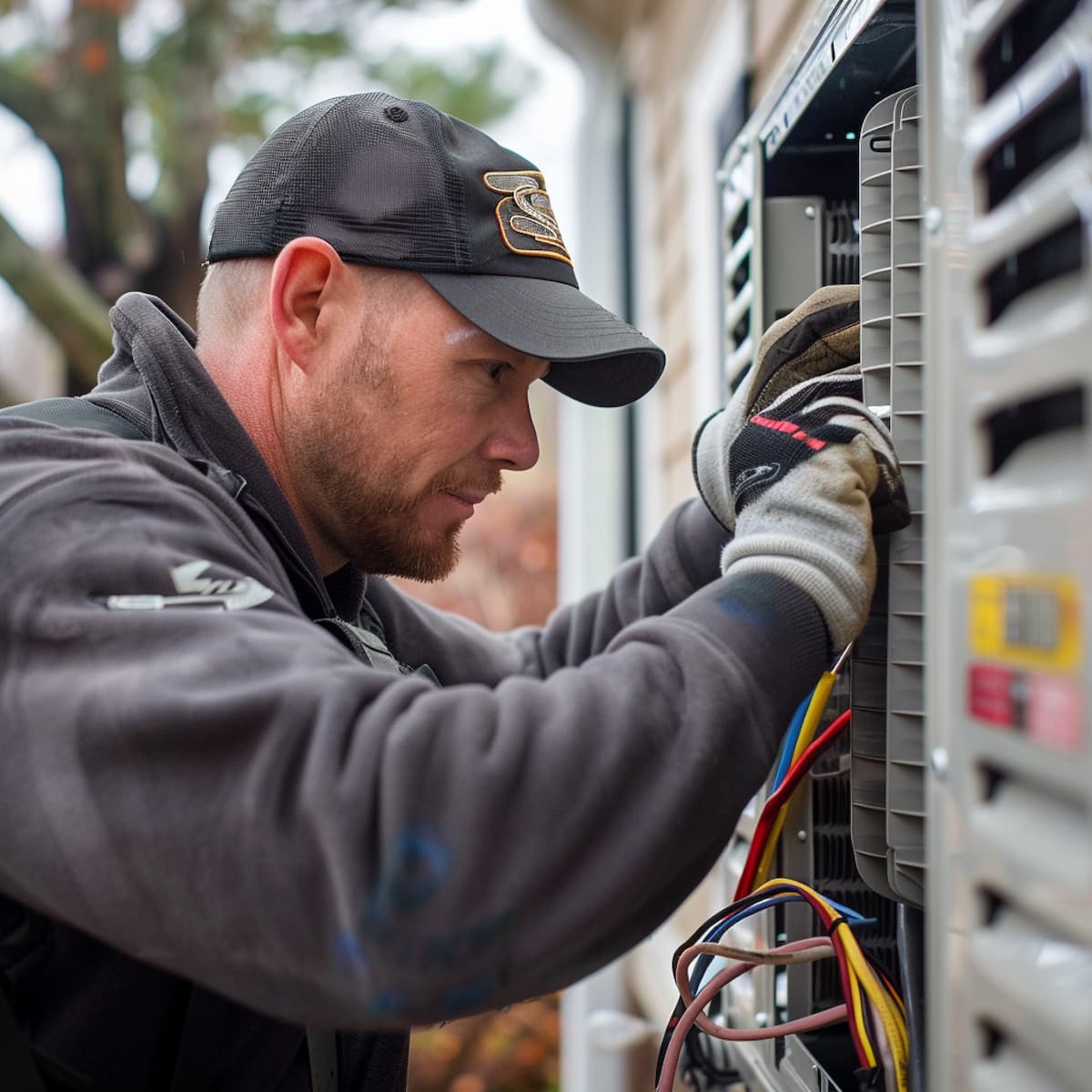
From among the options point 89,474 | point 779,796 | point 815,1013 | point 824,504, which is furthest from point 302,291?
point 815,1013

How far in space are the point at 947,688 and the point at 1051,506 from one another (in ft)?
0.63

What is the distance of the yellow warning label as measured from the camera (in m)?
0.64

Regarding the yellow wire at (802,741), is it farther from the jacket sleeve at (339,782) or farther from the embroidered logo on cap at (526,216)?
the embroidered logo on cap at (526,216)

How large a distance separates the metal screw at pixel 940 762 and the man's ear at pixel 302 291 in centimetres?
90

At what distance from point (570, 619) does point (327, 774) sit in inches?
43.1

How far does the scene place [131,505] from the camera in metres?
1.02

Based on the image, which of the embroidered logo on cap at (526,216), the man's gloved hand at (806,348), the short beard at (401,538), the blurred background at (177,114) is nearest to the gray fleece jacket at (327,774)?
the man's gloved hand at (806,348)

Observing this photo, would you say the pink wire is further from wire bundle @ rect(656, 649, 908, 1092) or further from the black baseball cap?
the black baseball cap

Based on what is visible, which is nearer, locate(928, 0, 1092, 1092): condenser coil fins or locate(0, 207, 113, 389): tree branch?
locate(928, 0, 1092, 1092): condenser coil fins

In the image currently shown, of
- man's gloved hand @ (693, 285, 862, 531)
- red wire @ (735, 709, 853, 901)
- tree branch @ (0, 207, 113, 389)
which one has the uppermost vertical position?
tree branch @ (0, 207, 113, 389)

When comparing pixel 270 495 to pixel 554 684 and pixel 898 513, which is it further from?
pixel 898 513

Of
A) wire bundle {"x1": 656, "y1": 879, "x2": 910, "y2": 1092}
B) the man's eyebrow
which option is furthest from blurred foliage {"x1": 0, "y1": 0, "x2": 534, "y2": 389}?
wire bundle {"x1": 656, "y1": 879, "x2": 910, "y2": 1092}

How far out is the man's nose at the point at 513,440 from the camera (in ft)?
4.91

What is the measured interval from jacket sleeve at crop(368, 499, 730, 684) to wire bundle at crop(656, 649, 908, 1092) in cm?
37
